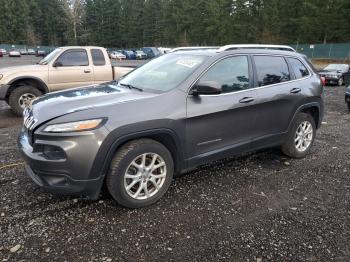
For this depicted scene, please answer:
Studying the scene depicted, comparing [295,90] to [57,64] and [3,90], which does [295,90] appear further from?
[3,90]

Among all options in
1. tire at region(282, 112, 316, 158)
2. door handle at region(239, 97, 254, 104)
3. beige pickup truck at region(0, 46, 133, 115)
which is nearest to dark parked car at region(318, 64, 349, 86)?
beige pickup truck at region(0, 46, 133, 115)

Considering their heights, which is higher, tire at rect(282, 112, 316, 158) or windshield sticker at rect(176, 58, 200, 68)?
windshield sticker at rect(176, 58, 200, 68)

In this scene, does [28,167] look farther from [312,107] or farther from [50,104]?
[312,107]

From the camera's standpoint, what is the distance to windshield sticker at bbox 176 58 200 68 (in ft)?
13.7

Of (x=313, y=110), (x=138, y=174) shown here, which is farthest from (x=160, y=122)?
(x=313, y=110)

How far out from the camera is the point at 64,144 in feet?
10.5

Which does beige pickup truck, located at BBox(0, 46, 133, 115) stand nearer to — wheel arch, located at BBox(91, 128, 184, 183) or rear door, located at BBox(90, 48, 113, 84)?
rear door, located at BBox(90, 48, 113, 84)

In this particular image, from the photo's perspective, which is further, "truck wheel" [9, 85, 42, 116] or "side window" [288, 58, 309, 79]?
"truck wheel" [9, 85, 42, 116]

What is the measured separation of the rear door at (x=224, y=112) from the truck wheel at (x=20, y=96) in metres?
6.18

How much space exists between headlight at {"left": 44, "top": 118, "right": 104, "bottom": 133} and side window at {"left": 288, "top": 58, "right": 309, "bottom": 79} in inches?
133

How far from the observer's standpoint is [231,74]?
4363 mm

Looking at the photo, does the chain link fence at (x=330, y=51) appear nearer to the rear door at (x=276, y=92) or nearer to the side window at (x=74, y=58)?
the side window at (x=74, y=58)

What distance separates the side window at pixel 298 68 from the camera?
17.2ft

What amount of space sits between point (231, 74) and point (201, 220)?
193 centimetres
